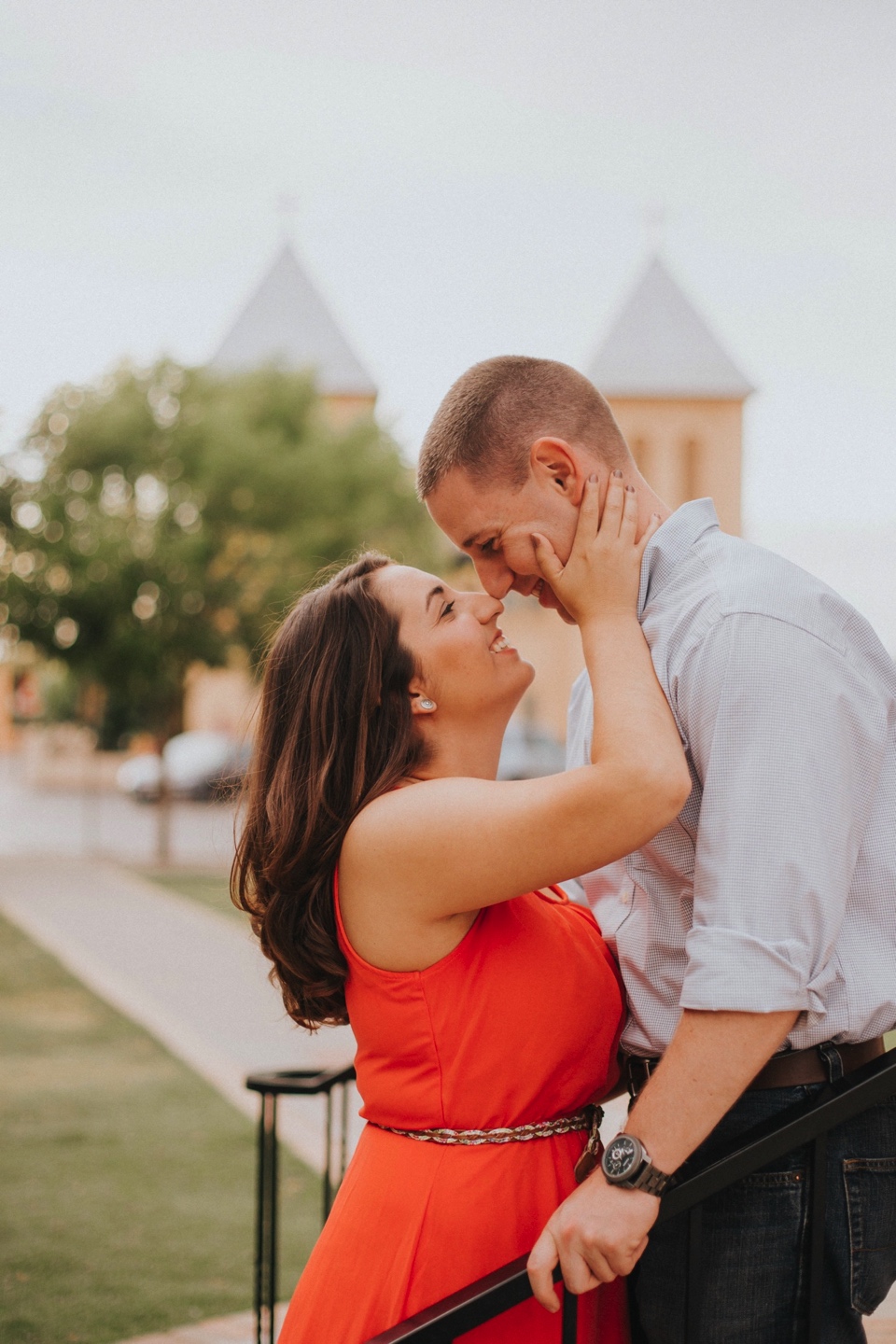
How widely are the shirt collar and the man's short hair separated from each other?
0.64 ft

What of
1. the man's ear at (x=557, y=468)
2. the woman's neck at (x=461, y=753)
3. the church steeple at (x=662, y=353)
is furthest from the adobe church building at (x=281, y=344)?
the man's ear at (x=557, y=468)

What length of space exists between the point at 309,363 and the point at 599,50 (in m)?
11.3

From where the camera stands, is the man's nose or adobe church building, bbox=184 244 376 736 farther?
adobe church building, bbox=184 244 376 736

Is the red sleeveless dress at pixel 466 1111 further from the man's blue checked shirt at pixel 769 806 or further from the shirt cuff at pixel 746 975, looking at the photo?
the shirt cuff at pixel 746 975

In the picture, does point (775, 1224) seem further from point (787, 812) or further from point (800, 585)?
point (800, 585)

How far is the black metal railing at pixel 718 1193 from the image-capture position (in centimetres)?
179

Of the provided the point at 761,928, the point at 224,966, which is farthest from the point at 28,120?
the point at 761,928

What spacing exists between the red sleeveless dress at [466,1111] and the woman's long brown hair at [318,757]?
96mm

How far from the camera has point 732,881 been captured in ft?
5.90

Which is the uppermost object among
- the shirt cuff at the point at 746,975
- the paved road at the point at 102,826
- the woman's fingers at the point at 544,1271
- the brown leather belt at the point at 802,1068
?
the shirt cuff at the point at 746,975

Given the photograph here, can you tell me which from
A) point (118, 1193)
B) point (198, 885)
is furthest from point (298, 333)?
point (118, 1193)

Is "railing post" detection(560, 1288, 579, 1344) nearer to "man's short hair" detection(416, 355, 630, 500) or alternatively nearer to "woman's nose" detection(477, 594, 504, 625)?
"woman's nose" detection(477, 594, 504, 625)

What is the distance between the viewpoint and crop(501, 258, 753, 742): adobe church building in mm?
40625

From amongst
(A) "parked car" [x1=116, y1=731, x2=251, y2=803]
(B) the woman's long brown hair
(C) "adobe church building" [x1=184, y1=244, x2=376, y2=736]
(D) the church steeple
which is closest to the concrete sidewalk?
(B) the woman's long brown hair
